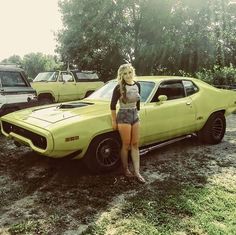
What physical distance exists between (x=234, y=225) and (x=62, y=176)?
263 centimetres

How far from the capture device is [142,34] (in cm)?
2219

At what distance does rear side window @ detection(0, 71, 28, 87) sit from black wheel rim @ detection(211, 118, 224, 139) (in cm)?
492

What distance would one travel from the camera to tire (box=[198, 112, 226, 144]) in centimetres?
677

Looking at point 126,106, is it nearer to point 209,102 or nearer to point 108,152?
point 108,152

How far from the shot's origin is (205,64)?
20.9m

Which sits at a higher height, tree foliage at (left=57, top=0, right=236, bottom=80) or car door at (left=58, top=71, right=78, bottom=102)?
tree foliage at (left=57, top=0, right=236, bottom=80)

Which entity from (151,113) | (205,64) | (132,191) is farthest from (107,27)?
(132,191)

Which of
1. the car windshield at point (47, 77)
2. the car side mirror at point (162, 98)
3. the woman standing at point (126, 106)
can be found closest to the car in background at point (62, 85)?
the car windshield at point (47, 77)

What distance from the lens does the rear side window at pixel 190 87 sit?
654 centimetres

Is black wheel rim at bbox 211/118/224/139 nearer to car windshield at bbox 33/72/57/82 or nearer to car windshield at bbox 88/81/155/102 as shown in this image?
car windshield at bbox 88/81/155/102

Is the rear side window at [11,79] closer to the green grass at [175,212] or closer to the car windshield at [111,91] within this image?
the car windshield at [111,91]

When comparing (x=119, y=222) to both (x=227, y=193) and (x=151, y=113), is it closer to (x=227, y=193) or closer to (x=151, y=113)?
(x=227, y=193)

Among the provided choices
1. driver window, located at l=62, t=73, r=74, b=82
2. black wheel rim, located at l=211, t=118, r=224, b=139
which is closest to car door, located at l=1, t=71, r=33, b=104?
black wheel rim, located at l=211, t=118, r=224, b=139

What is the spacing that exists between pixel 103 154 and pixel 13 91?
419 cm
